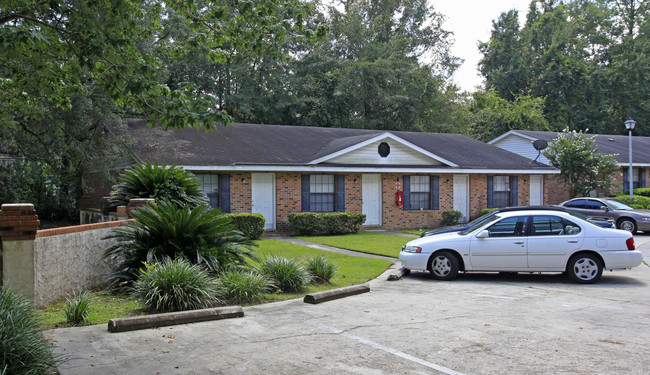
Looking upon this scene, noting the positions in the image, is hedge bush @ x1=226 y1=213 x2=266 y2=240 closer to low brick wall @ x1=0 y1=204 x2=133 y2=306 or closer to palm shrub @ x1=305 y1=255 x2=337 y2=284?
palm shrub @ x1=305 y1=255 x2=337 y2=284

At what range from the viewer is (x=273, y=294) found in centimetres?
962

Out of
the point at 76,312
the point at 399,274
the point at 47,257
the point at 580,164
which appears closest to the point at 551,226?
the point at 399,274

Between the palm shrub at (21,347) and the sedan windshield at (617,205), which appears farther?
the sedan windshield at (617,205)

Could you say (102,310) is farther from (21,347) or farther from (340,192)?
(340,192)

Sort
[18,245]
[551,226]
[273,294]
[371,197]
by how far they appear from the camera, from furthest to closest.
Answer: [371,197] < [551,226] < [273,294] < [18,245]

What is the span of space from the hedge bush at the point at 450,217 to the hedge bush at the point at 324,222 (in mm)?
4935

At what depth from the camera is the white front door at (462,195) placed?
25078 mm

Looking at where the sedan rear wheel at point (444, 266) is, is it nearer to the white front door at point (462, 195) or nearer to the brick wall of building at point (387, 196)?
the brick wall of building at point (387, 196)

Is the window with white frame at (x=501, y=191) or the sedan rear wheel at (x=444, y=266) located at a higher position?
the window with white frame at (x=501, y=191)

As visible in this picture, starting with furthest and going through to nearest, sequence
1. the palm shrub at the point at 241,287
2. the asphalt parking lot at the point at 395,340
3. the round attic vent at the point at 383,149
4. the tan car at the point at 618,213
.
Answer: the round attic vent at the point at 383,149 → the tan car at the point at 618,213 → the palm shrub at the point at 241,287 → the asphalt parking lot at the point at 395,340

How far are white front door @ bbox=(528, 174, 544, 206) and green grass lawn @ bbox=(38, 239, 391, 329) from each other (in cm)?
1537

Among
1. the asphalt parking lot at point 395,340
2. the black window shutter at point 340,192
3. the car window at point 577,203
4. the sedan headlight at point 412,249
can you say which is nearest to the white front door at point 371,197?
the black window shutter at point 340,192

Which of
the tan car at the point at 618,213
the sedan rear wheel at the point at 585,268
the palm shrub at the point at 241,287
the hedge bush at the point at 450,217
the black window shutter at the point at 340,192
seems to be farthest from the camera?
the hedge bush at the point at 450,217

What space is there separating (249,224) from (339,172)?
5210 millimetres
